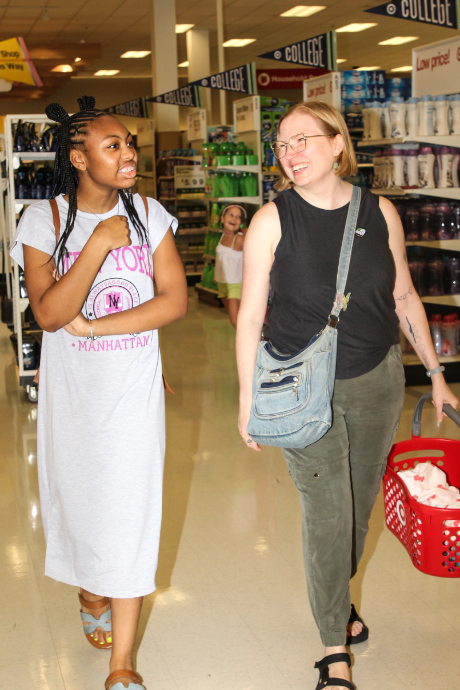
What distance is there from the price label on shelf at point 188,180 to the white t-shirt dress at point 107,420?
409 inches

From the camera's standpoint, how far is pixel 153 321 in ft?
5.95

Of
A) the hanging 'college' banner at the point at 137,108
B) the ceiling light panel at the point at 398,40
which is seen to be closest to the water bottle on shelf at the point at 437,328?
the hanging 'college' banner at the point at 137,108

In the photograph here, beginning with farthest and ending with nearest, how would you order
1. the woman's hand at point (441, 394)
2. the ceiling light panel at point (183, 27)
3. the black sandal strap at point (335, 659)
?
the ceiling light panel at point (183, 27)
the woman's hand at point (441, 394)
the black sandal strap at point (335, 659)

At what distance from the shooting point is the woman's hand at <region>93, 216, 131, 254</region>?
1.73 meters

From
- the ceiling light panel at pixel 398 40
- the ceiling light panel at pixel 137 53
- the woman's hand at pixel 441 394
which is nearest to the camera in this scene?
the woman's hand at pixel 441 394

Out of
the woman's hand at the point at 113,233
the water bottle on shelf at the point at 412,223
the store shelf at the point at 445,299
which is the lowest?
the store shelf at the point at 445,299

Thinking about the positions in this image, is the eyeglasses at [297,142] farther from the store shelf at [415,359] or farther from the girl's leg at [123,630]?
the store shelf at [415,359]

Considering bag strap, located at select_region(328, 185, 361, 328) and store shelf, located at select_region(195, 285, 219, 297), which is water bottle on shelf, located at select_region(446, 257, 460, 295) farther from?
store shelf, located at select_region(195, 285, 219, 297)

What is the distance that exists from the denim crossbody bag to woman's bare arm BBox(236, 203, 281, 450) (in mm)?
83

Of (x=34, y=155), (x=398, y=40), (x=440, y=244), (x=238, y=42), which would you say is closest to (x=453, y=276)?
(x=440, y=244)

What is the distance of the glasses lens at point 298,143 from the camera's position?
1.81 m

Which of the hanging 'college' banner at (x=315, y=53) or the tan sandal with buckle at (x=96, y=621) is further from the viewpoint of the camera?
the hanging 'college' banner at (x=315, y=53)

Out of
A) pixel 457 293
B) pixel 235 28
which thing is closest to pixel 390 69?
pixel 235 28

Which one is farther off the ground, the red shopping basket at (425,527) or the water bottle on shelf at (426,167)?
the water bottle on shelf at (426,167)
